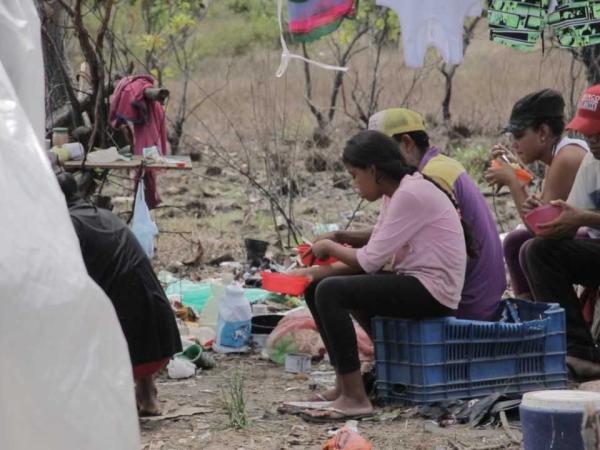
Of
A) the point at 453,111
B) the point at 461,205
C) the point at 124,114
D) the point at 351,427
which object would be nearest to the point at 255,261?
the point at 124,114

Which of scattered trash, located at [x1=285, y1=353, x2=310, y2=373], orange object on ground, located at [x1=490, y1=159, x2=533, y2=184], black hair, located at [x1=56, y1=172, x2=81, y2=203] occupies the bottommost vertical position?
scattered trash, located at [x1=285, y1=353, x2=310, y2=373]

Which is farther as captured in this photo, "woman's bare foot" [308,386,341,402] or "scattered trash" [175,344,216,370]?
"scattered trash" [175,344,216,370]

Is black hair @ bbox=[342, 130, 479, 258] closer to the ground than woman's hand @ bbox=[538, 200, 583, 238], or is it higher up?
higher up

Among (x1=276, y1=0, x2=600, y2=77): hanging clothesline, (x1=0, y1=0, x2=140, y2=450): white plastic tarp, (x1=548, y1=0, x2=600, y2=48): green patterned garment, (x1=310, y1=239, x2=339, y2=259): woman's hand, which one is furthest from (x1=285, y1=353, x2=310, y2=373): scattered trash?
(x1=0, y1=0, x2=140, y2=450): white plastic tarp

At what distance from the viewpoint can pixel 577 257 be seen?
18.0 ft

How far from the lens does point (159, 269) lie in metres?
8.58

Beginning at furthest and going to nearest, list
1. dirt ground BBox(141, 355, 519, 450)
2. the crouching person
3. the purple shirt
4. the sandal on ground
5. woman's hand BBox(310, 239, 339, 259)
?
1. the purple shirt
2. woman's hand BBox(310, 239, 339, 259)
3. the sandal on ground
4. the crouching person
5. dirt ground BBox(141, 355, 519, 450)

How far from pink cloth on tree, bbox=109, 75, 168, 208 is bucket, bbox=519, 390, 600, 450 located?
3785mm

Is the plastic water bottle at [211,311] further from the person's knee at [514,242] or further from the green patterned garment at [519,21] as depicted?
the green patterned garment at [519,21]

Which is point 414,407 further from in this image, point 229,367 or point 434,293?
point 229,367

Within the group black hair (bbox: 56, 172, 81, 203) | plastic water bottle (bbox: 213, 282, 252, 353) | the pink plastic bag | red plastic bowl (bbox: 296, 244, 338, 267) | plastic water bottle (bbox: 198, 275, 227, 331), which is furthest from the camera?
plastic water bottle (bbox: 198, 275, 227, 331)

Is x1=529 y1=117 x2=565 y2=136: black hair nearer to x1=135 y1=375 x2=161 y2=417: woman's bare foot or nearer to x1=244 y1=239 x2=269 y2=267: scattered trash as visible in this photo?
x1=135 y1=375 x2=161 y2=417: woman's bare foot

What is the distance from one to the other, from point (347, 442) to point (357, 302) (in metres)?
0.87

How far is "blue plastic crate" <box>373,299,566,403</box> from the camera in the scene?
500cm
